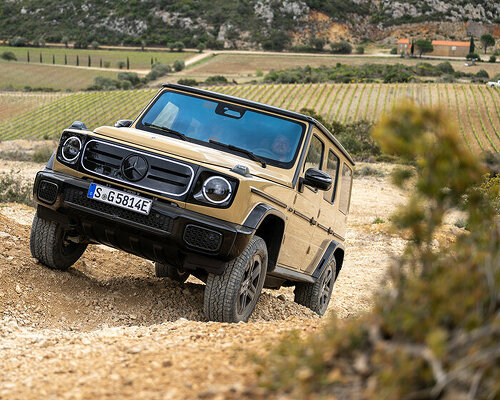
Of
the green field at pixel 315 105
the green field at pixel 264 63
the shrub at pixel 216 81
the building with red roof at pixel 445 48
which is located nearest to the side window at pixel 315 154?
the green field at pixel 315 105

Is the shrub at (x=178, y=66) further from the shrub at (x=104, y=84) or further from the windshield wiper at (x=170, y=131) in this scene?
the windshield wiper at (x=170, y=131)

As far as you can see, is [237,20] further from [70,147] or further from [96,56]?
[70,147]

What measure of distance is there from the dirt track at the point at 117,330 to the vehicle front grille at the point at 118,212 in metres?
0.76

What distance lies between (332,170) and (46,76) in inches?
3723

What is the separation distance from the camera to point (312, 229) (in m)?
6.70

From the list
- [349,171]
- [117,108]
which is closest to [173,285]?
[349,171]

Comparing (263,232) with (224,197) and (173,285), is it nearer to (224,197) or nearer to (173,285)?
(224,197)

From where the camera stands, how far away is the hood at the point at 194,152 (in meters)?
5.18

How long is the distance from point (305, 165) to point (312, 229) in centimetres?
78

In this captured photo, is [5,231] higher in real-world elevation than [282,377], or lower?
lower

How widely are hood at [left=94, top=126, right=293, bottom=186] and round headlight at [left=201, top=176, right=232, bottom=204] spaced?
211 millimetres

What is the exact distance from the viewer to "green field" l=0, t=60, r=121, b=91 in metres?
87.9

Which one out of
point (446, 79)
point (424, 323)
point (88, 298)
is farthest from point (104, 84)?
point (424, 323)

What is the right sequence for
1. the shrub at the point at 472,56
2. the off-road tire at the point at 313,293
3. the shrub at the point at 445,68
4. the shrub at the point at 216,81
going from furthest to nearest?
the shrub at the point at 472,56, the shrub at the point at 445,68, the shrub at the point at 216,81, the off-road tire at the point at 313,293
